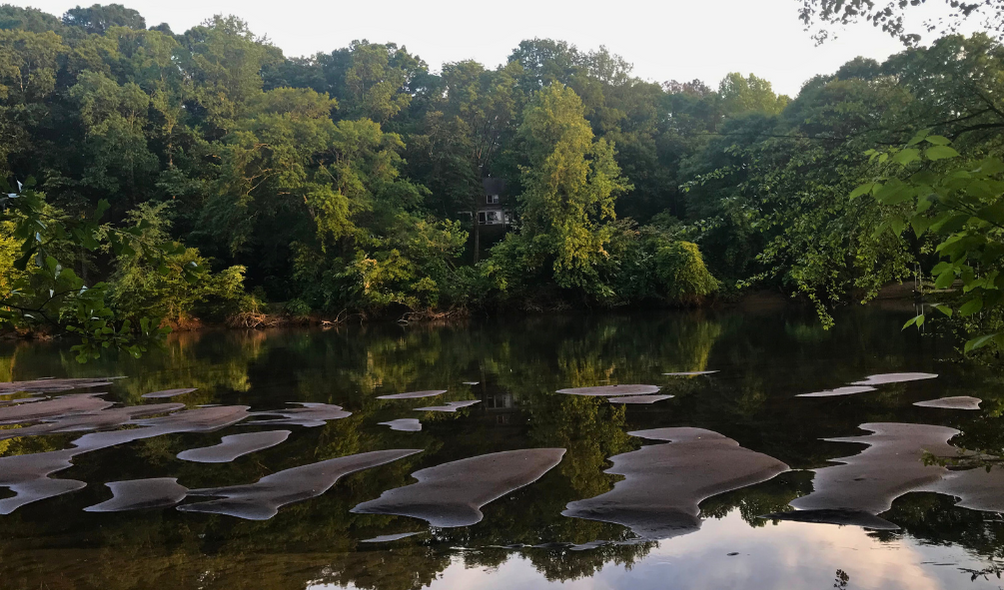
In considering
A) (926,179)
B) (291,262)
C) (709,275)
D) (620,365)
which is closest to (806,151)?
(926,179)

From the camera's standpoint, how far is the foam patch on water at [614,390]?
503 inches

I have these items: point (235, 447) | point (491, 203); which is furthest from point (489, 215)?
point (235, 447)

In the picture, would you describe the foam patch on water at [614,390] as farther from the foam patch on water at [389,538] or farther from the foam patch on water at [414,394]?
the foam patch on water at [389,538]

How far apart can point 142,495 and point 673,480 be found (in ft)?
17.6

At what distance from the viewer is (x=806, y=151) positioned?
7.90 metres

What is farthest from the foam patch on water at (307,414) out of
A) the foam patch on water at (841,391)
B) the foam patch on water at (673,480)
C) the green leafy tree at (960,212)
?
the green leafy tree at (960,212)

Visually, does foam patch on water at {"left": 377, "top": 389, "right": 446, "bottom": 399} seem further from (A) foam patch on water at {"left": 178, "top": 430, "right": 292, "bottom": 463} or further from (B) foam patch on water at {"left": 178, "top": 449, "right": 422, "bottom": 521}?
(B) foam patch on water at {"left": 178, "top": 449, "right": 422, "bottom": 521}

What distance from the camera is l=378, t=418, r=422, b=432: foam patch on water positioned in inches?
403

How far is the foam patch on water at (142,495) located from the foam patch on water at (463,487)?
2.03 meters

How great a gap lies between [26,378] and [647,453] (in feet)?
58.4

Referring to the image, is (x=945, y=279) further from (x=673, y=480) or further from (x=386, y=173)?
(x=386, y=173)

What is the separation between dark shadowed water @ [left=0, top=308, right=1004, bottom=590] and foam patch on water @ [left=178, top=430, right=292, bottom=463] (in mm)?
63

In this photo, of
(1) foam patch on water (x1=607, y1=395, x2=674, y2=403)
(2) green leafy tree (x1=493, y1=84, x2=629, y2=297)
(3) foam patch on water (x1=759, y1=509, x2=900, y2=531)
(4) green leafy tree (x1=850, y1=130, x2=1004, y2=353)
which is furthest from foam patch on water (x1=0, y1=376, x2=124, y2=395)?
(2) green leafy tree (x1=493, y1=84, x2=629, y2=297)

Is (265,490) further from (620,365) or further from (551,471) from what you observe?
→ (620,365)
